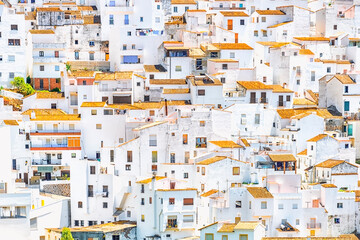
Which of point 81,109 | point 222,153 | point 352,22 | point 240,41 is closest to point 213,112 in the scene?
point 222,153

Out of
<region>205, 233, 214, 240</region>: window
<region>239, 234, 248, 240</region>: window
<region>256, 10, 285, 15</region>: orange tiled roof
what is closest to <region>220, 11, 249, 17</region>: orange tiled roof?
<region>256, 10, 285, 15</region>: orange tiled roof

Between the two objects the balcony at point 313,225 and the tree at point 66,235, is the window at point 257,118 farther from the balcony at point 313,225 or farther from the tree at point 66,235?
the tree at point 66,235

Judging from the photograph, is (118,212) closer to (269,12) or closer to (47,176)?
(47,176)

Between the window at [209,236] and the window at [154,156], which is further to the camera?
the window at [154,156]

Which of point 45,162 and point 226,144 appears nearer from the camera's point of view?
point 226,144

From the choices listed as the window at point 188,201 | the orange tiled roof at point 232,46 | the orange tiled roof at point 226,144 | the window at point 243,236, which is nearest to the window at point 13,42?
the orange tiled roof at point 232,46

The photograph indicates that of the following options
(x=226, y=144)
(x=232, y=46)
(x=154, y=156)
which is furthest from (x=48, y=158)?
(x=232, y=46)

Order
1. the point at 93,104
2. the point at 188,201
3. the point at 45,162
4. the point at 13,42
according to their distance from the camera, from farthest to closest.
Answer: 1. the point at 13,42
2. the point at 93,104
3. the point at 45,162
4. the point at 188,201

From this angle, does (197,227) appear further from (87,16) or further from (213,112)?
(87,16)

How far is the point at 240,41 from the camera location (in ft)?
288

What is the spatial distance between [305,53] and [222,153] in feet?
46.7

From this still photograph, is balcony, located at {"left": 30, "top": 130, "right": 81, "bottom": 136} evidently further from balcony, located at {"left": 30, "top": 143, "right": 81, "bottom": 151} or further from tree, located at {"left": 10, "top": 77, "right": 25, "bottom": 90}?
tree, located at {"left": 10, "top": 77, "right": 25, "bottom": 90}

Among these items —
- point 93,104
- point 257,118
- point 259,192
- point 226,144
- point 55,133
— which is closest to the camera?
point 259,192

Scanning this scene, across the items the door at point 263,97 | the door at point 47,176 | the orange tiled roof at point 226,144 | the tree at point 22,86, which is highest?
the tree at point 22,86
